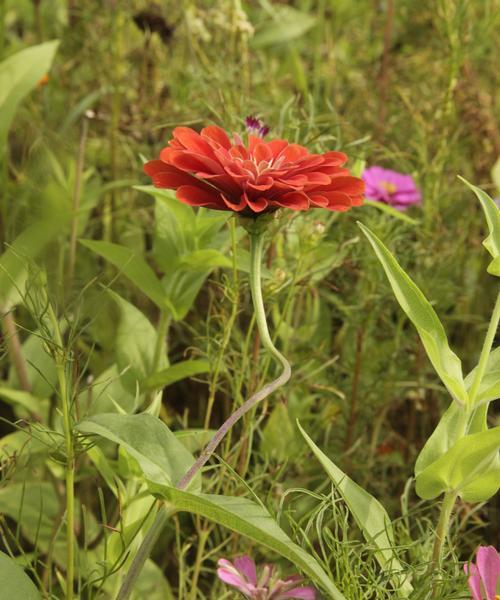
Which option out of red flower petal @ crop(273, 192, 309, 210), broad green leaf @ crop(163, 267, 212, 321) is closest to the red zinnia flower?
red flower petal @ crop(273, 192, 309, 210)

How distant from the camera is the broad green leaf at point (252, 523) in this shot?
0.36 meters

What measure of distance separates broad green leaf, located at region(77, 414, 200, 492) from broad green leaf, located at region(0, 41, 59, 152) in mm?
364

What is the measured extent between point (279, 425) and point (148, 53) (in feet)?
1.56

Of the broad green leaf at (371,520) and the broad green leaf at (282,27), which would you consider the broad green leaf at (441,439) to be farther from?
the broad green leaf at (282,27)

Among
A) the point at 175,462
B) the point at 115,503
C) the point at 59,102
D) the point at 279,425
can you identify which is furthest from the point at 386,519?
the point at 59,102

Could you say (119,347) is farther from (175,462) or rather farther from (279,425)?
(175,462)

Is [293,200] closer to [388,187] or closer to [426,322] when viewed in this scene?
[426,322]

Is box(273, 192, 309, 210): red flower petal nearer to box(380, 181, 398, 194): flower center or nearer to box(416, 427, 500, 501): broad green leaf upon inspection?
box(416, 427, 500, 501): broad green leaf

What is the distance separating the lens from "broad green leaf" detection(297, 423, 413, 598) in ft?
1.40

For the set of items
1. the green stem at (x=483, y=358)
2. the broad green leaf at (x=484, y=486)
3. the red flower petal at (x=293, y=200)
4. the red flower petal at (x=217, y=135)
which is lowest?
the broad green leaf at (x=484, y=486)

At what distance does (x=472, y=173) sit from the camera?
1.07m

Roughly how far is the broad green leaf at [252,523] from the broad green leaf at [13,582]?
0.10 m

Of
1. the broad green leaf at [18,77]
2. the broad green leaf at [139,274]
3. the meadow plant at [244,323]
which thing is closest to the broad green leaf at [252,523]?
the meadow plant at [244,323]

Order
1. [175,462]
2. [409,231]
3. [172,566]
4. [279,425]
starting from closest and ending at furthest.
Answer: [175,462] → [279,425] → [172,566] → [409,231]
